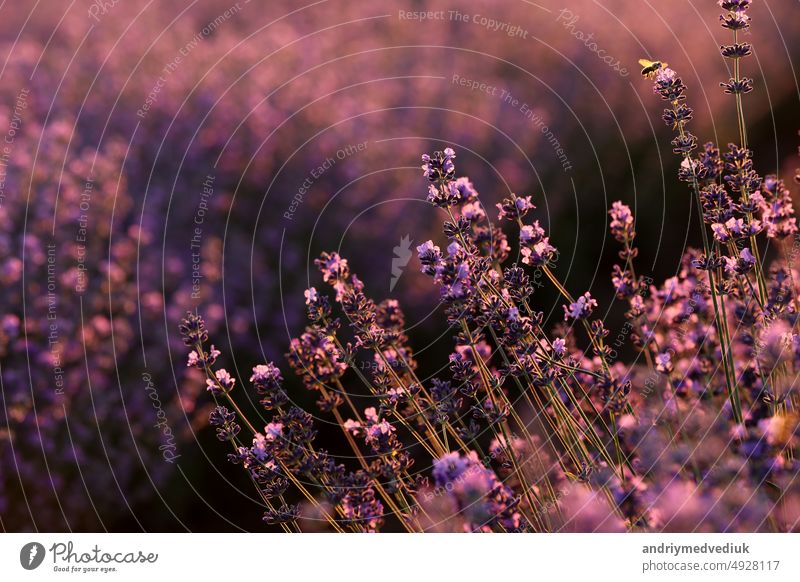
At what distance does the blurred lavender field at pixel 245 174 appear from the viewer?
152 inches

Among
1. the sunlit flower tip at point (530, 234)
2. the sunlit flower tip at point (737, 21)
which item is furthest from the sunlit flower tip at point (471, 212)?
the sunlit flower tip at point (737, 21)

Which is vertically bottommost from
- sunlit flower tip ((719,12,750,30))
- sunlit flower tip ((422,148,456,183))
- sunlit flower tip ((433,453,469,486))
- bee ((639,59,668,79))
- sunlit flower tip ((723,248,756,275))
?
sunlit flower tip ((433,453,469,486))

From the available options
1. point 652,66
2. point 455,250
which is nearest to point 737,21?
point 652,66

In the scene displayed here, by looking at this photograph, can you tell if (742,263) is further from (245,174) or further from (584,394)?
(245,174)

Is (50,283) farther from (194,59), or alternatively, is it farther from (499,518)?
(499,518)

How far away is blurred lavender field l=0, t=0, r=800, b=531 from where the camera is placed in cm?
387

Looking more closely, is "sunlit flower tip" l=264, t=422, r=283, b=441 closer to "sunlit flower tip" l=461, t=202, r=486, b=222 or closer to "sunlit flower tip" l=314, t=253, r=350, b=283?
"sunlit flower tip" l=314, t=253, r=350, b=283

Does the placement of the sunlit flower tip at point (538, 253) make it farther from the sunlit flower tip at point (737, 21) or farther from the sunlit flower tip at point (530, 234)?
the sunlit flower tip at point (737, 21)
